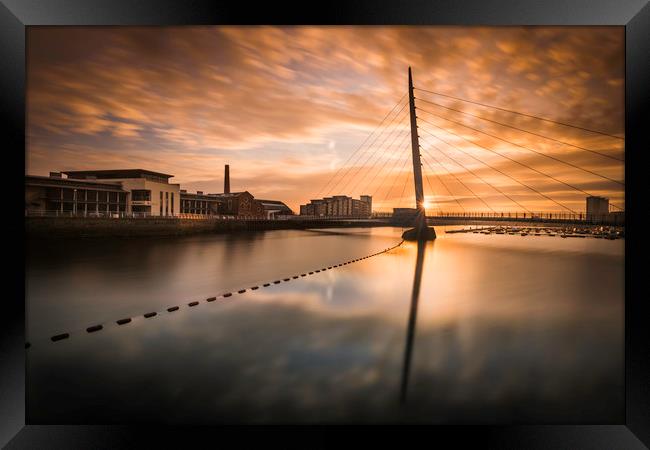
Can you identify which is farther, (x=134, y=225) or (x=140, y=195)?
(x=140, y=195)

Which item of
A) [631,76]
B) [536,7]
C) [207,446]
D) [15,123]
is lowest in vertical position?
[207,446]

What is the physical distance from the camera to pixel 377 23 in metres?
2.45

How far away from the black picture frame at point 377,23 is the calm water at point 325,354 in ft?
0.80

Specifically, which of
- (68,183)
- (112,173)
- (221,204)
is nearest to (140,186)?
(112,173)

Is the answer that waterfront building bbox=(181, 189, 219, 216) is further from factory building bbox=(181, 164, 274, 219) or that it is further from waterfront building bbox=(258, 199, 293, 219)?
waterfront building bbox=(258, 199, 293, 219)

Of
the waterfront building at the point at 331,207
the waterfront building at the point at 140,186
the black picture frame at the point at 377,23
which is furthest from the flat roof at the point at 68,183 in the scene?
the black picture frame at the point at 377,23

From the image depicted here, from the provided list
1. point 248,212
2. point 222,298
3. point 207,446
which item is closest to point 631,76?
point 207,446

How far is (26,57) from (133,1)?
92cm

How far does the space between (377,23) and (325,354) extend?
293cm

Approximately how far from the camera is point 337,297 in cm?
598

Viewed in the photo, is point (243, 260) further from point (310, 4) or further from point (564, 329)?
point (310, 4)

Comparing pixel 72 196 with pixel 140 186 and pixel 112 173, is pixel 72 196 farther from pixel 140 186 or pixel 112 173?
pixel 112 173

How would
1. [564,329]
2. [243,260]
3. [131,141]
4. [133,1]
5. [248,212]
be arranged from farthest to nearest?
[248,212], [243,260], [131,141], [564,329], [133,1]

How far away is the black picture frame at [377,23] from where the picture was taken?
2.37 metres
